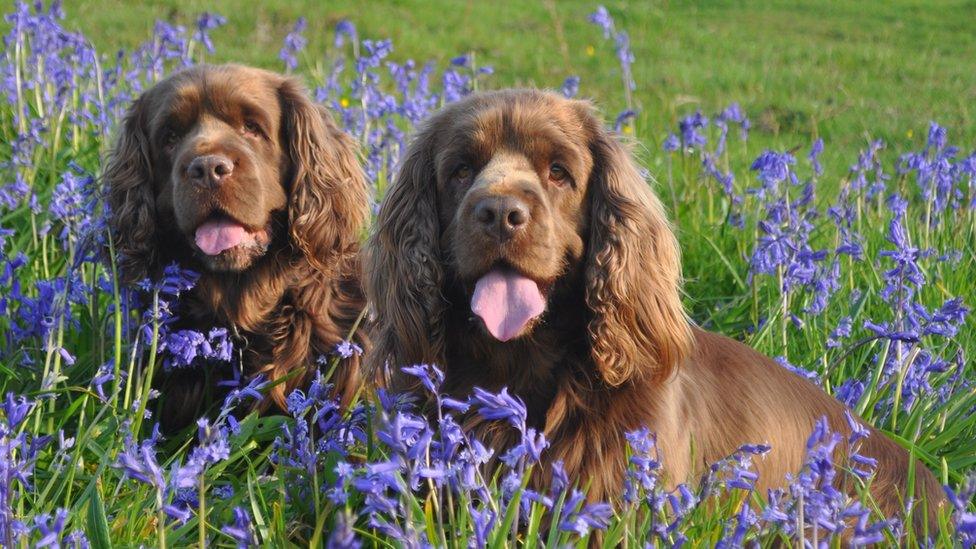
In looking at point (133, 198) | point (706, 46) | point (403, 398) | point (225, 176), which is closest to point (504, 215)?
point (403, 398)

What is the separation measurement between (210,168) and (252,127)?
48 cm

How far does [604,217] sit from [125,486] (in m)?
1.48

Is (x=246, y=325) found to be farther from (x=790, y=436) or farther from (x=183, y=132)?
(x=790, y=436)

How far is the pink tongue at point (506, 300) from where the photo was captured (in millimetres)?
3135

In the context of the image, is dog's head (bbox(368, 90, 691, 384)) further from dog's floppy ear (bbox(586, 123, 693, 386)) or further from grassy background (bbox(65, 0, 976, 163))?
grassy background (bbox(65, 0, 976, 163))

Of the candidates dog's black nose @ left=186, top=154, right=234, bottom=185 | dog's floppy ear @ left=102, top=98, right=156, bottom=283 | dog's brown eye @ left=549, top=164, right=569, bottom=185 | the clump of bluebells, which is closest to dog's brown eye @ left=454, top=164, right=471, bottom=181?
dog's brown eye @ left=549, top=164, right=569, bottom=185

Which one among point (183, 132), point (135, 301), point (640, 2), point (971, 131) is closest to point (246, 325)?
point (135, 301)

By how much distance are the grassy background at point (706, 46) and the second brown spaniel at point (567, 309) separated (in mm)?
5618

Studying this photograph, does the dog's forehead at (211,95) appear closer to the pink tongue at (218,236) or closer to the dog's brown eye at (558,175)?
the pink tongue at (218,236)

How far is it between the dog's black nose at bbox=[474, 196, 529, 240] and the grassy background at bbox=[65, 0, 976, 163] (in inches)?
237

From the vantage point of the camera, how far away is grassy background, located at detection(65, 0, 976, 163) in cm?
1021

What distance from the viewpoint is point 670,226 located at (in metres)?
3.75

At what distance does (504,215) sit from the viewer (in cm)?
305

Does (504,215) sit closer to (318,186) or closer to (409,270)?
(409,270)
